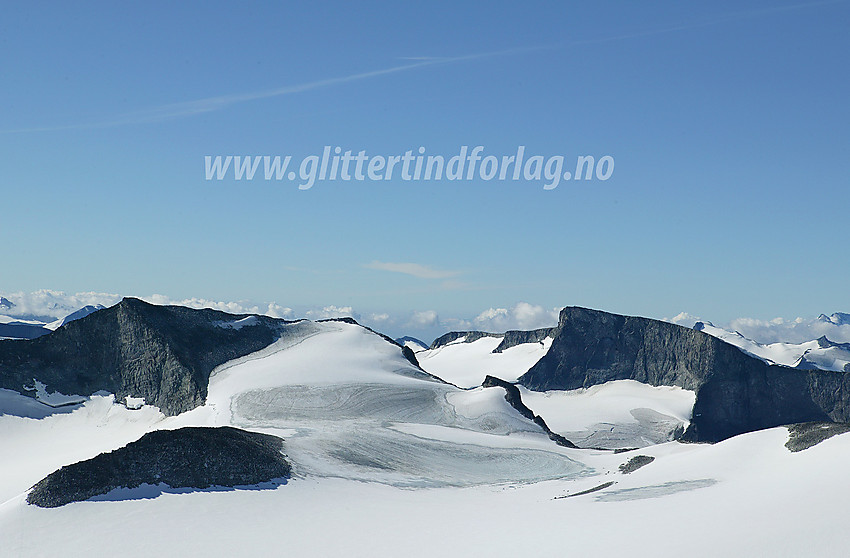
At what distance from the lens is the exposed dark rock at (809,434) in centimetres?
3883

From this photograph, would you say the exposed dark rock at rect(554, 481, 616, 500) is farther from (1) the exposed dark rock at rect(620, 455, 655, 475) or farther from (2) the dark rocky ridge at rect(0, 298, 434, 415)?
(2) the dark rocky ridge at rect(0, 298, 434, 415)

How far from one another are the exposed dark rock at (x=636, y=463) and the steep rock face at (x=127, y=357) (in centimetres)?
4469

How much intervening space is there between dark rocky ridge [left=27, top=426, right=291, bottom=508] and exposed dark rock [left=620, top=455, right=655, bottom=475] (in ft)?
80.3

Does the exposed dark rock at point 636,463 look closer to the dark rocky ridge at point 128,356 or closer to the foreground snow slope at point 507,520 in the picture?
the foreground snow slope at point 507,520

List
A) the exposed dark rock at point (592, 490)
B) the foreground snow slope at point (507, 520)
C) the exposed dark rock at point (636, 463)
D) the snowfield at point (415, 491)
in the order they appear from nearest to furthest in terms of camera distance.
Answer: the foreground snow slope at point (507, 520)
the snowfield at point (415, 491)
the exposed dark rock at point (592, 490)
the exposed dark rock at point (636, 463)

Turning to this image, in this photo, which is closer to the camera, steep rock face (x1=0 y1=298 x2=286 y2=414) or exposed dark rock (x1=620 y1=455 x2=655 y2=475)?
exposed dark rock (x1=620 y1=455 x2=655 y2=475)

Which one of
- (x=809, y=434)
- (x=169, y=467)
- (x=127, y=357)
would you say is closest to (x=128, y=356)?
(x=127, y=357)

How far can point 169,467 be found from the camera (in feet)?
130

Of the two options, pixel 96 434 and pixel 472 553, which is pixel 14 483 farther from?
pixel 472 553

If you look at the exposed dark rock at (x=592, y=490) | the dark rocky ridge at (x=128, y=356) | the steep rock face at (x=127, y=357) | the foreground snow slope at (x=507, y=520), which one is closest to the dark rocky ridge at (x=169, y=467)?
the foreground snow slope at (x=507, y=520)

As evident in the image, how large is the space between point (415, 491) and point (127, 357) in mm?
53251

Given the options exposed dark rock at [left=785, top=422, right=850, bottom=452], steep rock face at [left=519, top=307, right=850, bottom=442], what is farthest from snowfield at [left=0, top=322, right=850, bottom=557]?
steep rock face at [left=519, top=307, right=850, bottom=442]

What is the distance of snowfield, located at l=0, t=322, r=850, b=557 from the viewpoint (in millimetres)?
29422

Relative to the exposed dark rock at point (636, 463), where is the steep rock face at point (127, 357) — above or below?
above
